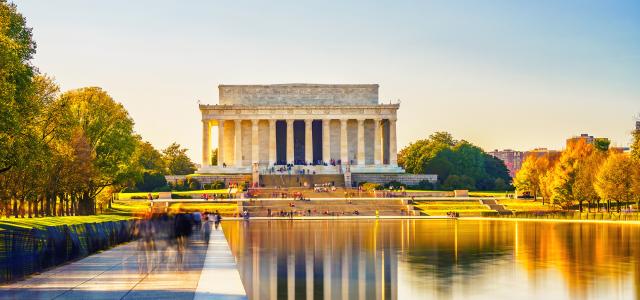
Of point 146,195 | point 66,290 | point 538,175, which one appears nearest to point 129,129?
point 146,195

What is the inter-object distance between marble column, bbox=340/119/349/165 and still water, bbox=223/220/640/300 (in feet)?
267

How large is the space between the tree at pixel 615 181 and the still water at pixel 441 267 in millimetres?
31239

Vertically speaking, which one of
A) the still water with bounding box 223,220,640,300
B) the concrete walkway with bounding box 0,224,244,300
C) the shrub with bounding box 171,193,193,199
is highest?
the shrub with bounding box 171,193,193,199

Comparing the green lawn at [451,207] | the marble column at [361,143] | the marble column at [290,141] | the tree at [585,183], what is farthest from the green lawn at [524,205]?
the marble column at [290,141]

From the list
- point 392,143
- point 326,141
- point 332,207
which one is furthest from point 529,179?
point 326,141

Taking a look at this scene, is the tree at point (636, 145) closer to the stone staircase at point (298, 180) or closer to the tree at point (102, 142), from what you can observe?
the tree at point (102, 142)

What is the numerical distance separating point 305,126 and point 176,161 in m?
Answer: 25.0

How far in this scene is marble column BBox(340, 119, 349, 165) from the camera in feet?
427

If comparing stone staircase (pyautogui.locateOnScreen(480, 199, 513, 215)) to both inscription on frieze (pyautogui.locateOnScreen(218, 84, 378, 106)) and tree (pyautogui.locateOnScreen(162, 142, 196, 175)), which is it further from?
tree (pyautogui.locateOnScreen(162, 142, 196, 175))

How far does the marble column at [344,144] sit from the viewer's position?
130125 mm

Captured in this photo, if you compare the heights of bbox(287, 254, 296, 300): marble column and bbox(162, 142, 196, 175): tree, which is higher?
bbox(162, 142, 196, 175): tree

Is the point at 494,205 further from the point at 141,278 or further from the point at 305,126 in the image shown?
the point at 141,278

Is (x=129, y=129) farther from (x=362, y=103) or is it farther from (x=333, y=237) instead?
(x=362, y=103)

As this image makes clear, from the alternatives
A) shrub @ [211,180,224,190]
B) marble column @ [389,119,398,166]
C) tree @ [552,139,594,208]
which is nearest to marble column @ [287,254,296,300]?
tree @ [552,139,594,208]
